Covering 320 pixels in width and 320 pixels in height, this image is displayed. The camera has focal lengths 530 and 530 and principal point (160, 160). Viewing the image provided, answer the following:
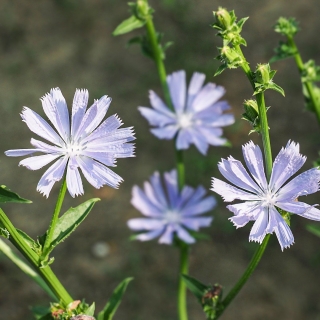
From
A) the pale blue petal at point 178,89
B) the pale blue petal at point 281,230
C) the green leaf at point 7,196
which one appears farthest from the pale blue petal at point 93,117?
the pale blue petal at point 178,89

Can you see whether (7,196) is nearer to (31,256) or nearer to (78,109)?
(31,256)

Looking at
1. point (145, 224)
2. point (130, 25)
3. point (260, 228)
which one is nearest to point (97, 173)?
point (260, 228)

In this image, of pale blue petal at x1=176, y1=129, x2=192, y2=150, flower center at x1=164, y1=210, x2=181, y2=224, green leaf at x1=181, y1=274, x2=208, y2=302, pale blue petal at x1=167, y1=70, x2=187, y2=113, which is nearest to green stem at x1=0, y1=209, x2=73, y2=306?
green leaf at x1=181, y1=274, x2=208, y2=302

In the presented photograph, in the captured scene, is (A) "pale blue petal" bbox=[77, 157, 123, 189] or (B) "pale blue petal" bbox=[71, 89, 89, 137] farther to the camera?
(B) "pale blue petal" bbox=[71, 89, 89, 137]

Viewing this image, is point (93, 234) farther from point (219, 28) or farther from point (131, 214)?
point (219, 28)

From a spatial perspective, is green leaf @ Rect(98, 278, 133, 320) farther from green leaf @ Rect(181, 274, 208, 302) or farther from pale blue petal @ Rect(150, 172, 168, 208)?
pale blue petal @ Rect(150, 172, 168, 208)

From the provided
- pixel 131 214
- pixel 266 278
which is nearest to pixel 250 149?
pixel 266 278
